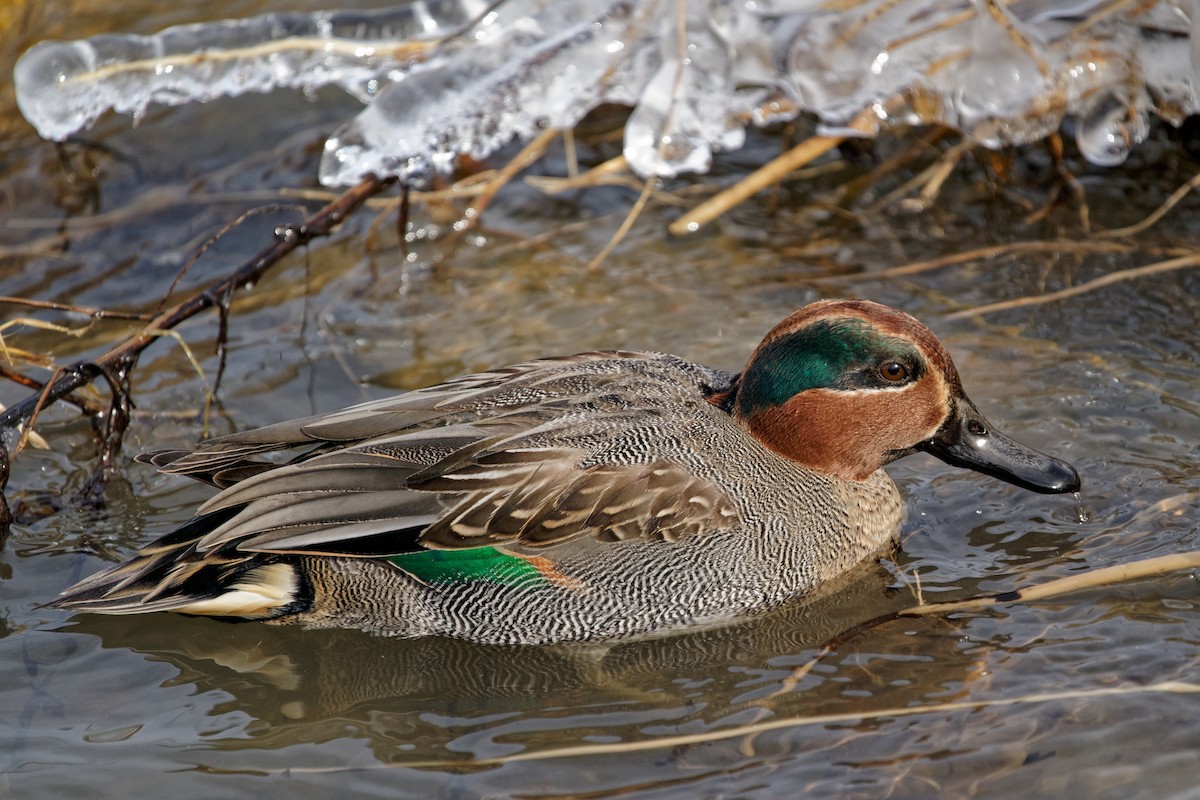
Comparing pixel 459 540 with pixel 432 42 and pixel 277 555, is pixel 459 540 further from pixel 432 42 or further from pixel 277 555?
pixel 432 42

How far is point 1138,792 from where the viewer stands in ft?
11.7

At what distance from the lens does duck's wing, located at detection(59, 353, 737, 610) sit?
425 centimetres

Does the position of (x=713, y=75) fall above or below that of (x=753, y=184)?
above

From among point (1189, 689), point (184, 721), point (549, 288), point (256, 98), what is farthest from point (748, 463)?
point (256, 98)

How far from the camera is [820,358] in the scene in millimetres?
4422

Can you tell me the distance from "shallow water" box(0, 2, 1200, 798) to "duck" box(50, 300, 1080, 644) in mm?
158

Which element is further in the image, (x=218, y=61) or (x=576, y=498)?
(x=218, y=61)

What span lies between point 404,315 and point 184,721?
2.74m

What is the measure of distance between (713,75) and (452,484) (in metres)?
2.99

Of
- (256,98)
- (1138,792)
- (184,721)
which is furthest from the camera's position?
(256,98)

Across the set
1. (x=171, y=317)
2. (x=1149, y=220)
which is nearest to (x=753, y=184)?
(x=1149, y=220)

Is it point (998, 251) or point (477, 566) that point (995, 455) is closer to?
point (477, 566)

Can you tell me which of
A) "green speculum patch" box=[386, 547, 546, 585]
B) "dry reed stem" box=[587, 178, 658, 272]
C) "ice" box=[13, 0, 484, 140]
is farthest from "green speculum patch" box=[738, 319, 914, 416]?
"ice" box=[13, 0, 484, 140]

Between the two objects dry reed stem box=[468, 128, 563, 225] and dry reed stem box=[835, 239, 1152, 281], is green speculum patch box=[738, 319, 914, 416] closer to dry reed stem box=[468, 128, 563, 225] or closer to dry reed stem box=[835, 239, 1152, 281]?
dry reed stem box=[835, 239, 1152, 281]
